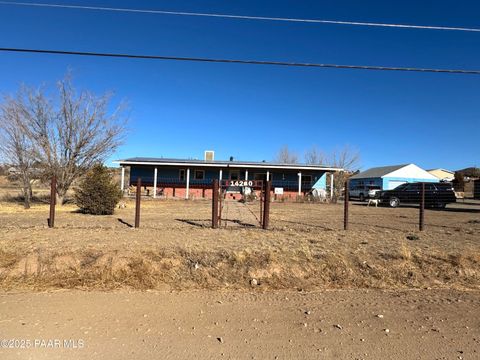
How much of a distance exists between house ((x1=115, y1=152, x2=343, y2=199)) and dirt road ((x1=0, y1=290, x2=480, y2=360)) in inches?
1068

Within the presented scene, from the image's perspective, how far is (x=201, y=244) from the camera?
8.27 metres

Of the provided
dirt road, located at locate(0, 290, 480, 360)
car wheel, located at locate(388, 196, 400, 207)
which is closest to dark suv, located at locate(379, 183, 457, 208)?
car wheel, located at locate(388, 196, 400, 207)

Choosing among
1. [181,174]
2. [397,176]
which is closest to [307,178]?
[181,174]

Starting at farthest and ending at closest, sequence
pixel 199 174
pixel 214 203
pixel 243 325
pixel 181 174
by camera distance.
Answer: pixel 199 174 → pixel 181 174 → pixel 214 203 → pixel 243 325

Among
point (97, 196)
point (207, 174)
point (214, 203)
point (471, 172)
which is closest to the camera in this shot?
point (214, 203)

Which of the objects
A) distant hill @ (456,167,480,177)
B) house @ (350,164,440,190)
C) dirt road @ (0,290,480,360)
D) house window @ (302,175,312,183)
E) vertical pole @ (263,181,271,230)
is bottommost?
dirt road @ (0,290,480,360)

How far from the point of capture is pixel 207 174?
119 feet

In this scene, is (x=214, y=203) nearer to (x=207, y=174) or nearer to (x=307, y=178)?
(x=207, y=174)

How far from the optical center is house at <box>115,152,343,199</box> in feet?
112

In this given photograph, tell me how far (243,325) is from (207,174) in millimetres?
31694

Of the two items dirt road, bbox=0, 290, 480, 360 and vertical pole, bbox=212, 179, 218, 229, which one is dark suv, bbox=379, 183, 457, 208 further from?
dirt road, bbox=0, 290, 480, 360

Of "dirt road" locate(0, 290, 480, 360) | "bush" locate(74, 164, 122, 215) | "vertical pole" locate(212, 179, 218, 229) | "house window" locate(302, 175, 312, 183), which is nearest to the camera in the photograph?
"dirt road" locate(0, 290, 480, 360)

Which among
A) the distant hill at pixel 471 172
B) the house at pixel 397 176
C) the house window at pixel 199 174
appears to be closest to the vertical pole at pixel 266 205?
the house window at pixel 199 174

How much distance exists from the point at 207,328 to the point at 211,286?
1959 mm
